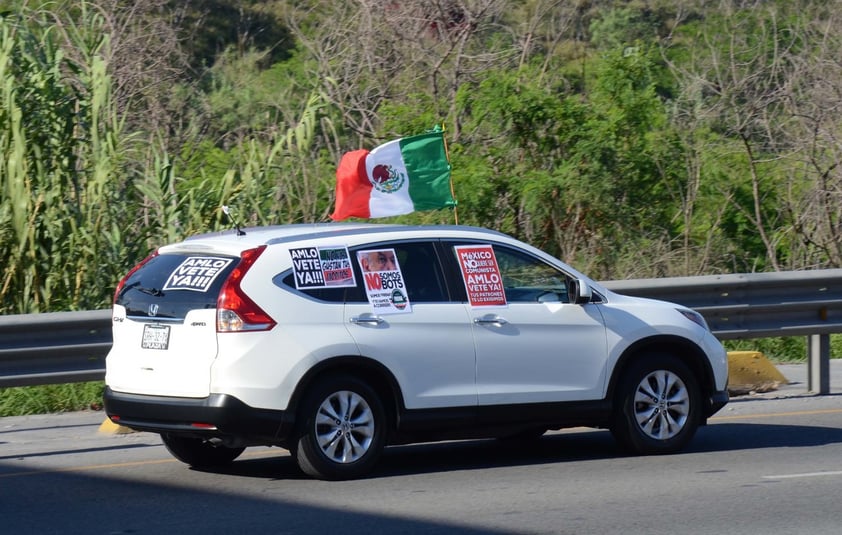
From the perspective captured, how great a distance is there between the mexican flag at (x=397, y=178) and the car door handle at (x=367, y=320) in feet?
12.1

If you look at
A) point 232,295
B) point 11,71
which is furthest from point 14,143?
point 232,295

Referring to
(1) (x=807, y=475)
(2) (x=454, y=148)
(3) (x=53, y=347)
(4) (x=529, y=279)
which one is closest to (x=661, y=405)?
(1) (x=807, y=475)

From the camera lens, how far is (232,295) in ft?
24.6

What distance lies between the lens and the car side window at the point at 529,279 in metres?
8.50

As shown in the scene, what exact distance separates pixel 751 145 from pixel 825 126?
128 centimetres

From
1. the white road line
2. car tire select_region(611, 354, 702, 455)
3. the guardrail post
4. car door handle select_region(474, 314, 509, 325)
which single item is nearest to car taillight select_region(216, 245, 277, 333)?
car door handle select_region(474, 314, 509, 325)

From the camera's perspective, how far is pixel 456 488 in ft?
25.4

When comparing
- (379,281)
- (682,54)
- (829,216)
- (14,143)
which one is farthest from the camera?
(682,54)

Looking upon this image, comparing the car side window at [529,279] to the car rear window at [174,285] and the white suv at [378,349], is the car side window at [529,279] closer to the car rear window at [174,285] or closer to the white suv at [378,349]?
the white suv at [378,349]

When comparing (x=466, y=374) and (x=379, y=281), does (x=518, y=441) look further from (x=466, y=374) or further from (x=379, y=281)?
(x=379, y=281)

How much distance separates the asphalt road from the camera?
6727mm

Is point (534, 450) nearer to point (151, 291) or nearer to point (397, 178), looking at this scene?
point (151, 291)

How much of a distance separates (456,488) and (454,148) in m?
9.18

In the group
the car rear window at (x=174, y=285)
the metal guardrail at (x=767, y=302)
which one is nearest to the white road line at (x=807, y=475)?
the metal guardrail at (x=767, y=302)
